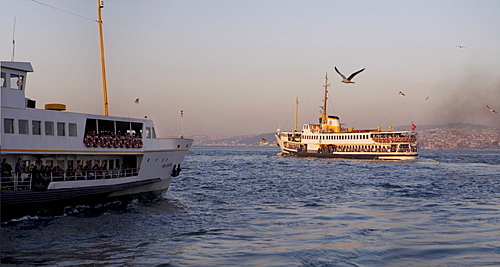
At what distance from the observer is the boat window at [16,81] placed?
23.2 meters

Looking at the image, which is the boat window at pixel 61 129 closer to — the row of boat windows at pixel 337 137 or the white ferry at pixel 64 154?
the white ferry at pixel 64 154

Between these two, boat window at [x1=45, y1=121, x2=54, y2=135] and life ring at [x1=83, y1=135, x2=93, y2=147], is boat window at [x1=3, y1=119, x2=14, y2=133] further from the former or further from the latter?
life ring at [x1=83, y1=135, x2=93, y2=147]

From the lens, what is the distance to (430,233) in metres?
21.0

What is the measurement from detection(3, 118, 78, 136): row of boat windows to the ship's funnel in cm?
9470

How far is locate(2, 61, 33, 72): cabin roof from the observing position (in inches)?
907

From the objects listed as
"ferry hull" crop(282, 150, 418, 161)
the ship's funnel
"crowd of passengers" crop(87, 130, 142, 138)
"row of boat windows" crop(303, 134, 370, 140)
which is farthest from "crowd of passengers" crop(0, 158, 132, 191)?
the ship's funnel

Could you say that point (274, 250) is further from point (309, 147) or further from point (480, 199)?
point (309, 147)

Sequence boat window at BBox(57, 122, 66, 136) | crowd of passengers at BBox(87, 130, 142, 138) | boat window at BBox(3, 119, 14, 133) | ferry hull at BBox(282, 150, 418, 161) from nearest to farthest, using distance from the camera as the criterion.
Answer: boat window at BBox(3, 119, 14, 133) → boat window at BBox(57, 122, 66, 136) → crowd of passengers at BBox(87, 130, 142, 138) → ferry hull at BBox(282, 150, 418, 161)

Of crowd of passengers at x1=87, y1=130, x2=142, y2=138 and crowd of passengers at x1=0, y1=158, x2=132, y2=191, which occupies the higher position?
crowd of passengers at x1=87, y1=130, x2=142, y2=138

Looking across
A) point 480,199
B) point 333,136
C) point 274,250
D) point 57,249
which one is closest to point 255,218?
point 274,250

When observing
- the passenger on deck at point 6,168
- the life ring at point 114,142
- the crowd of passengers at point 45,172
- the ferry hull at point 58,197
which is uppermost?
the life ring at point 114,142

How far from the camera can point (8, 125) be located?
72.4ft

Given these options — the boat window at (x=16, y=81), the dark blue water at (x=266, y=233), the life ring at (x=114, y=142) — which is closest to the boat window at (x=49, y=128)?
the boat window at (x=16, y=81)

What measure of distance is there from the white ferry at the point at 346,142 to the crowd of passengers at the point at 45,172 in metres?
79.9
